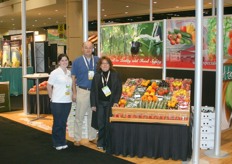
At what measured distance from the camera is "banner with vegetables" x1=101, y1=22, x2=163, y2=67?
6.03 m

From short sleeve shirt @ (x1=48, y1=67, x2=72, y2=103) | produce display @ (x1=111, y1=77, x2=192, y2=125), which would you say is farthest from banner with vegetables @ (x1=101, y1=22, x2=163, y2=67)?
short sleeve shirt @ (x1=48, y1=67, x2=72, y2=103)

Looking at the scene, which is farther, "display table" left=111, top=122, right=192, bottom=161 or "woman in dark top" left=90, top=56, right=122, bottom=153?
"woman in dark top" left=90, top=56, right=122, bottom=153

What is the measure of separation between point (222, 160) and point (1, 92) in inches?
217

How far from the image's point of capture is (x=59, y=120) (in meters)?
4.64

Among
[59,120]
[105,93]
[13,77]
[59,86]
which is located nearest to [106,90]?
[105,93]

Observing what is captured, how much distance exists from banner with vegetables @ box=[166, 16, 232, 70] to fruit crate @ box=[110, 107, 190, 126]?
1.61 m

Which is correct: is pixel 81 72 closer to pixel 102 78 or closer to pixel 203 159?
pixel 102 78

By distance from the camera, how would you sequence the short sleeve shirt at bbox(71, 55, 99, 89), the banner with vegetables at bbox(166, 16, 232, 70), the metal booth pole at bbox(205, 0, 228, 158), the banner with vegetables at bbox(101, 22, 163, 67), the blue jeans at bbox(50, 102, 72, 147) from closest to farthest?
the metal booth pole at bbox(205, 0, 228, 158)
the blue jeans at bbox(50, 102, 72, 147)
the short sleeve shirt at bbox(71, 55, 99, 89)
the banner with vegetables at bbox(166, 16, 232, 70)
the banner with vegetables at bbox(101, 22, 163, 67)

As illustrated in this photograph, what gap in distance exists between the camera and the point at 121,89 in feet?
14.9

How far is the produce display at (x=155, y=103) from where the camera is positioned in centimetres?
420

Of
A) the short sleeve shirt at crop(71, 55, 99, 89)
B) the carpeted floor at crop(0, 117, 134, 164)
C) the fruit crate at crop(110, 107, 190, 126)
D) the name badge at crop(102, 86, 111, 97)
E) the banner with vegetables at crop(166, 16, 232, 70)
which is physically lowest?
the carpeted floor at crop(0, 117, 134, 164)

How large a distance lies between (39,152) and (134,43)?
9.76 ft

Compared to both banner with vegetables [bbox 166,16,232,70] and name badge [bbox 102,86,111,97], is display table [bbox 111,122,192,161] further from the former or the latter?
banner with vegetables [bbox 166,16,232,70]

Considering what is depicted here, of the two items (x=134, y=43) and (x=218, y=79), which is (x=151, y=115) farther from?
(x=134, y=43)
